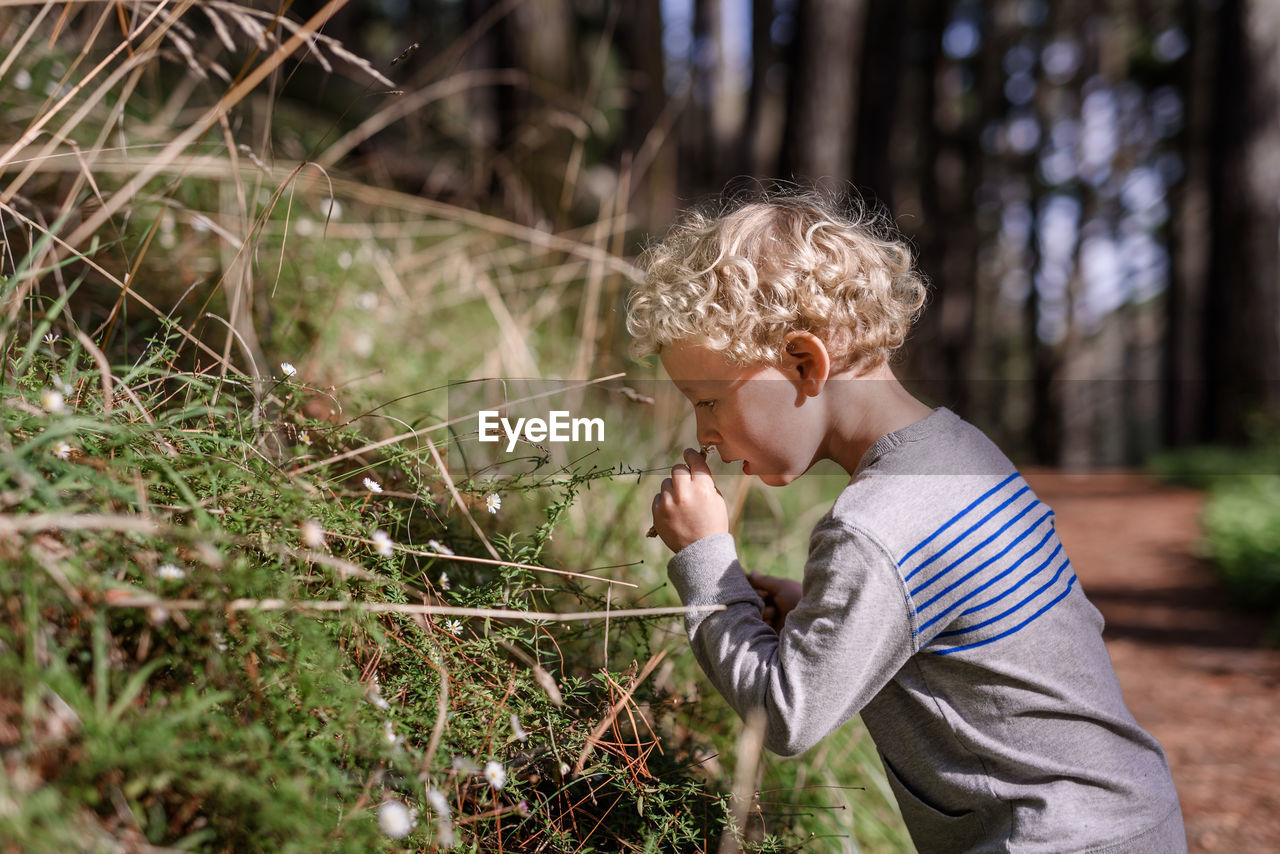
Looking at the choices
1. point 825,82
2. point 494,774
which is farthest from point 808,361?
point 825,82

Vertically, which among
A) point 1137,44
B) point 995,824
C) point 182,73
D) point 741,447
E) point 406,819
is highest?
point 1137,44

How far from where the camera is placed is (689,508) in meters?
1.23

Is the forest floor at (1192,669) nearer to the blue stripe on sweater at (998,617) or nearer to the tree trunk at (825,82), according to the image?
the blue stripe on sweater at (998,617)

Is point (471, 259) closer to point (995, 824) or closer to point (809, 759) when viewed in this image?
point (809, 759)

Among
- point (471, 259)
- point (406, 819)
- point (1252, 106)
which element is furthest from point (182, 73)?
point (1252, 106)

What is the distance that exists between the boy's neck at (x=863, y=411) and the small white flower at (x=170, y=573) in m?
0.89

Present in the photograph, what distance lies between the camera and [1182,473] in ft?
24.8

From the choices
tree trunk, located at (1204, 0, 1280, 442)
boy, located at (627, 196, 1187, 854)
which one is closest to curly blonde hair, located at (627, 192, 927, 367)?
boy, located at (627, 196, 1187, 854)

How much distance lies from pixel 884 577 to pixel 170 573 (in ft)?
2.59

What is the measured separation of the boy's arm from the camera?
1024 millimetres

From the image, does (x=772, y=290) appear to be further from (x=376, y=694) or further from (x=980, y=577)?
(x=376, y=694)

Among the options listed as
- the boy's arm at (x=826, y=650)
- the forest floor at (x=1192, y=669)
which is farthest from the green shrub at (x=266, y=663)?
the forest floor at (x=1192, y=669)

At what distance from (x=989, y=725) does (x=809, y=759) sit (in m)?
0.65

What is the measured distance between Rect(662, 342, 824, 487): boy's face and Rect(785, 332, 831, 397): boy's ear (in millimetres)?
16
